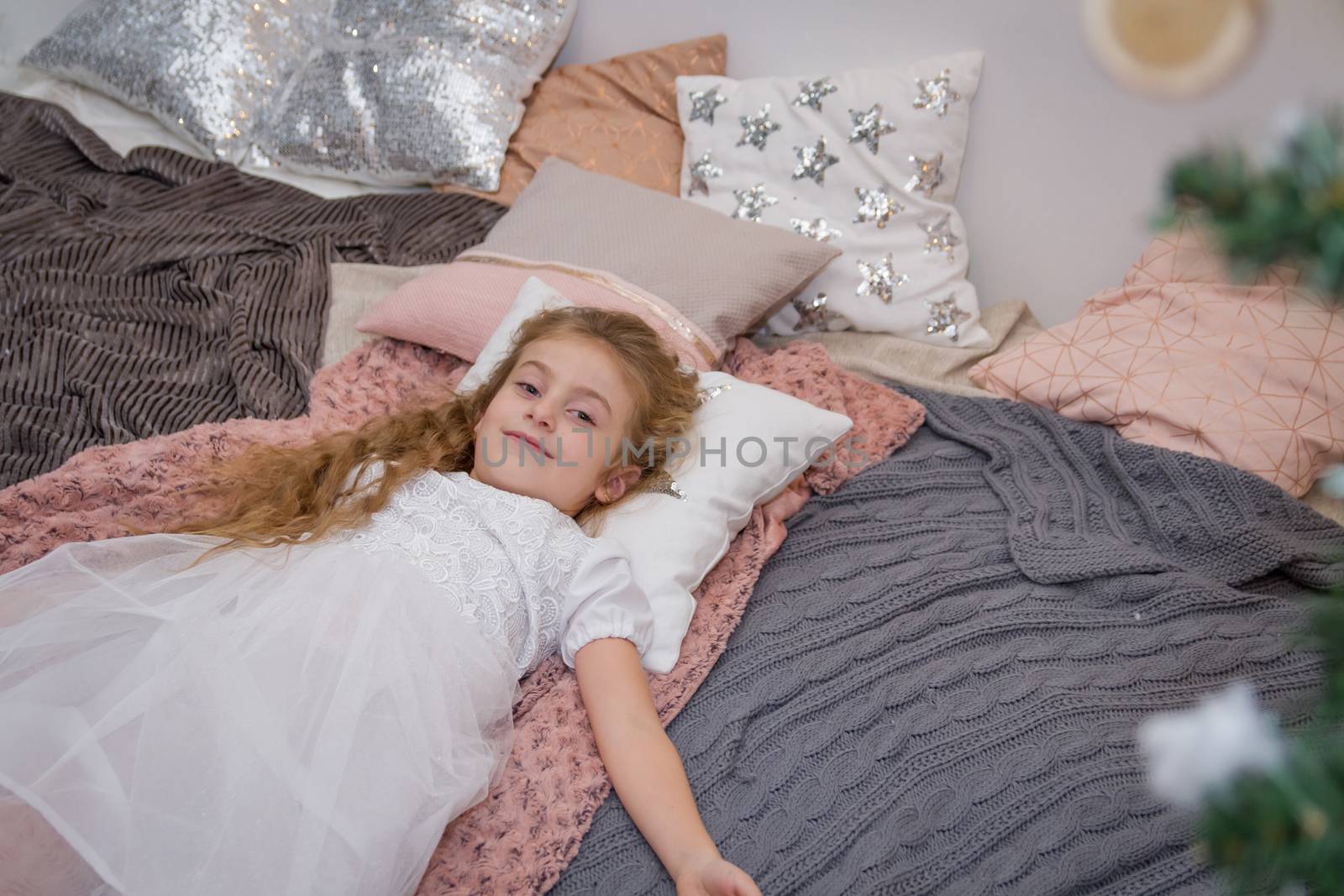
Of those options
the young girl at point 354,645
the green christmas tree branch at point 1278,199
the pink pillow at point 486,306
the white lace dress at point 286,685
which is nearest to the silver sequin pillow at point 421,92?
the pink pillow at point 486,306

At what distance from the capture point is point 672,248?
1669mm

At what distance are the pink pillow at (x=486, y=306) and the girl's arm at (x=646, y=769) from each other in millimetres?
568

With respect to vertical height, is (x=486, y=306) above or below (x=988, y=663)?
above

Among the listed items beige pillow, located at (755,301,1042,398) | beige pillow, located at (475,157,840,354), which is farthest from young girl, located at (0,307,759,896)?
beige pillow, located at (755,301,1042,398)

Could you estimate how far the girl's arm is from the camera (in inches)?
37.4

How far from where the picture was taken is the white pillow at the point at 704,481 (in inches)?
48.9

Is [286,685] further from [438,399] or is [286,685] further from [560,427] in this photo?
[438,399]

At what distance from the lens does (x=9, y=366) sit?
1.52 m

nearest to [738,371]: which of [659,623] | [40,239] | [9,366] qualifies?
[659,623]

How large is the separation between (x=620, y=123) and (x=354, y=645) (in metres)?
1.34

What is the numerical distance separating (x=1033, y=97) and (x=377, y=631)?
1.43m

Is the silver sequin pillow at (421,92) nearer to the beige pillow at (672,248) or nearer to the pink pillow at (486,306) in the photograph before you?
the beige pillow at (672,248)

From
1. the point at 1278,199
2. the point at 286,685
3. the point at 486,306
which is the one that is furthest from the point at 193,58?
the point at 1278,199

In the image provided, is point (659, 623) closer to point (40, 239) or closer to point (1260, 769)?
point (1260, 769)
